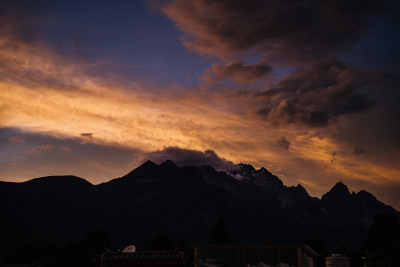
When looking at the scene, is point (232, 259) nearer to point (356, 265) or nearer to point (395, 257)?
point (395, 257)

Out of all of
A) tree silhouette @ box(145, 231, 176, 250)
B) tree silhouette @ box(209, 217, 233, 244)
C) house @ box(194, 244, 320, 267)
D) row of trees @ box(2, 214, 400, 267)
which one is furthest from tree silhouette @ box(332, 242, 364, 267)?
house @ box(194, 244, 320, 267)

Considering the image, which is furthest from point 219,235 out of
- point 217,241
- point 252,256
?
point 252,256

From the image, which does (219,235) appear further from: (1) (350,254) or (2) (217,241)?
(1) (350,254)

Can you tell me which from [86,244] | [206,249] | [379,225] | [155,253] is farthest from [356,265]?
[206,249]

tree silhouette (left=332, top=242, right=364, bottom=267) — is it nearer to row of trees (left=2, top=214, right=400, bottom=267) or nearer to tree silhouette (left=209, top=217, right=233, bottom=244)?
row of trees (left=2, top=214, right=400, bottom=267)

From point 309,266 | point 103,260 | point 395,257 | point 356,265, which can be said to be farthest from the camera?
point 356,265

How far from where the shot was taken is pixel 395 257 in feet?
221

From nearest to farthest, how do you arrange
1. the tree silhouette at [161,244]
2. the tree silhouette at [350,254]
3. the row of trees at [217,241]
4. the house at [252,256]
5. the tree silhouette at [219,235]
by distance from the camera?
the house at [252,256], the row of trees at [217,241], the tree silhouette at [350,254], the tree silhouette at [219,235], the tree silhouette at [161,244]

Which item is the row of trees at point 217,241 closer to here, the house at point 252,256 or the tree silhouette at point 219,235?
the tree silhouette at point 219,235

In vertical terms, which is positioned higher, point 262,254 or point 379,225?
point 379,225

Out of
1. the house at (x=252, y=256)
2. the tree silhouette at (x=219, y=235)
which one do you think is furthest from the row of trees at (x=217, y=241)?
the house at (x=252, y=256)

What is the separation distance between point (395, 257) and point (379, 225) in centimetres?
2711

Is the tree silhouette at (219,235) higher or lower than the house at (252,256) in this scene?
higher

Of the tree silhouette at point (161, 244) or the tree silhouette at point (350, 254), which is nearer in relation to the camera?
the tree silhouette at point (350, 254)
